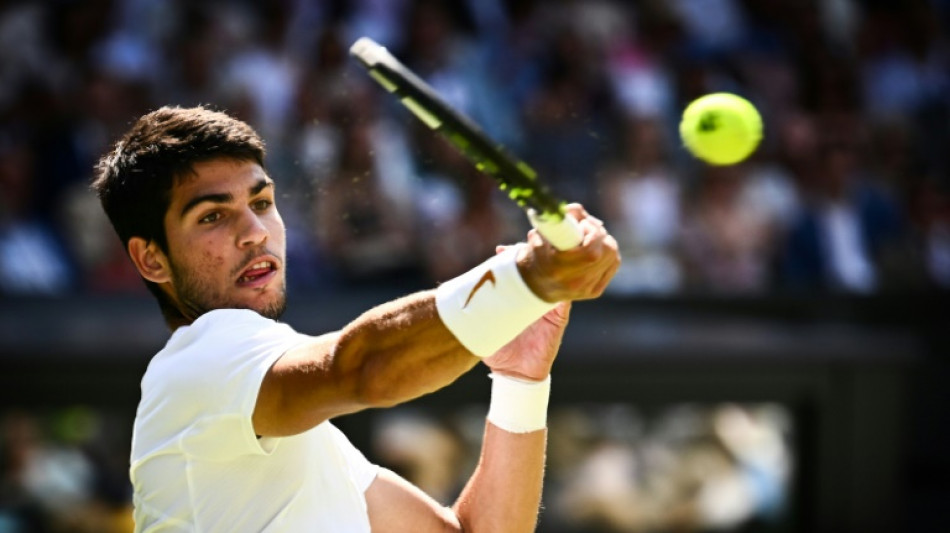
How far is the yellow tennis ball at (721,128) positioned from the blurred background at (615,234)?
2.47 m

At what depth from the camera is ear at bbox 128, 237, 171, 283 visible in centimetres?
316

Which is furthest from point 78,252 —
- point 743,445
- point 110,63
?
point 743,445

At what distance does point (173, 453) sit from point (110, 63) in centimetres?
629

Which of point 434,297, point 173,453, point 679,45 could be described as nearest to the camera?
point 434,297

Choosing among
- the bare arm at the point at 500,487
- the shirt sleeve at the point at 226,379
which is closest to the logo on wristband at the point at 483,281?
the shirt sleeve at the point at 226,379

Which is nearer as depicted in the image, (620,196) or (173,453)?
(173,453)

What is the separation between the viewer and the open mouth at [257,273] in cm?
309

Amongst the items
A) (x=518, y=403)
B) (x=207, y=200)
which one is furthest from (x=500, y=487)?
(x=207, y=200)

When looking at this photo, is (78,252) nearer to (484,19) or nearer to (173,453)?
(484,19)

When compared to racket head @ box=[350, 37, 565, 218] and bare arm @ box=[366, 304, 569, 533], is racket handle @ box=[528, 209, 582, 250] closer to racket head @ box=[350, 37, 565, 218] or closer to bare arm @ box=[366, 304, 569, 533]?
racket head @ box=[350, 37, 565, 218]

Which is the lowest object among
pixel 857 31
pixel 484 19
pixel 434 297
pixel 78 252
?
pixel 434 297

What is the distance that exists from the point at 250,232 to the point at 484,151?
72cm

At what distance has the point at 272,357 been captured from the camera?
2.79 m

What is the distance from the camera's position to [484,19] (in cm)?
991
